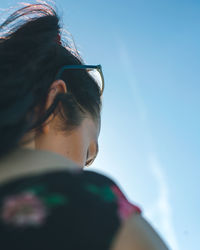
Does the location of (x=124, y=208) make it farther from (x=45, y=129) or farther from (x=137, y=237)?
(x=45, y=129)

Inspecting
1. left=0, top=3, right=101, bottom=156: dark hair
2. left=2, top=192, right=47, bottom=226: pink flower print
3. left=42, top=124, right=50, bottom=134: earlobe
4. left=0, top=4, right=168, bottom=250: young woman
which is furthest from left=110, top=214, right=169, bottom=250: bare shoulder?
left=42, top=124, right=50, bottom=134: earlobe

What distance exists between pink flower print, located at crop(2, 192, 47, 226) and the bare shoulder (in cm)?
17

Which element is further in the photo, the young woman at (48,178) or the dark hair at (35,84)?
the dark hair at (35,84)

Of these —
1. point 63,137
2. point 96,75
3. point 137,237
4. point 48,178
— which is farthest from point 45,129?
point 96,75

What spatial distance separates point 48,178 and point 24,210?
89 mm

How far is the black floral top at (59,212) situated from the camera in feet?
2.04

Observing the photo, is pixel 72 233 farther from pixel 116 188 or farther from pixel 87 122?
pixel 87 122

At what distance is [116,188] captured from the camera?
79cm

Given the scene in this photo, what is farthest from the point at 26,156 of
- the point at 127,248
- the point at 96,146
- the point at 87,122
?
the point at 96,146

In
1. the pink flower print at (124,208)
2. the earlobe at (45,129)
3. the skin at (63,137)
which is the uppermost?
the pink flower print at (124,208)

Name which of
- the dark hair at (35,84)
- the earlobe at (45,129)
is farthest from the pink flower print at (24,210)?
the earlobe at (45,129)

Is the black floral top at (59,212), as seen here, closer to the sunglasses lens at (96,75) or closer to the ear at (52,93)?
the ear at (52,93)

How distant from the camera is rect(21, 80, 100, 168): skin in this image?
1144 millimetres

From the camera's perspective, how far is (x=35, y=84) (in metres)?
1.15
